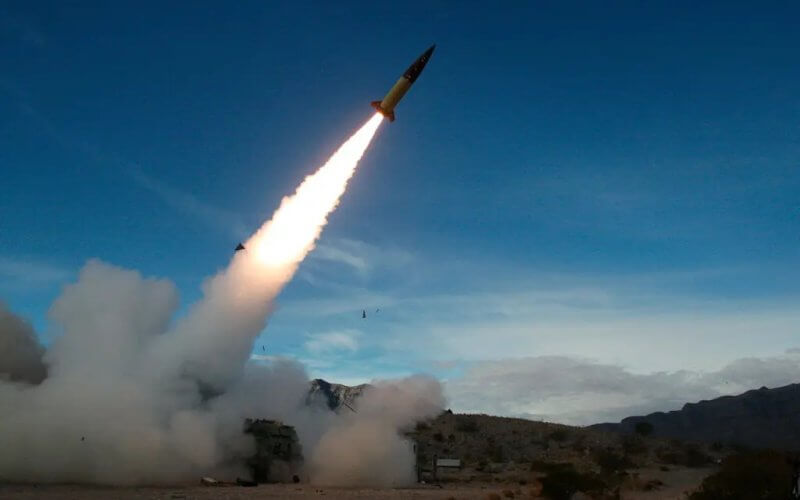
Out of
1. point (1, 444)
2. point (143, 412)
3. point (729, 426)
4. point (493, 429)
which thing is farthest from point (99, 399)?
point (729, 426)

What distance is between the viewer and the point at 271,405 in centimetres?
3606

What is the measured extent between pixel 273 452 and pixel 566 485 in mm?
14283

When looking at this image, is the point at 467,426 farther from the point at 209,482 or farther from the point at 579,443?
the point at 209,482

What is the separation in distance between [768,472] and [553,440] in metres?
32.4

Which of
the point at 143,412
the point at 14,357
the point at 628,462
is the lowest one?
the point at 628,462

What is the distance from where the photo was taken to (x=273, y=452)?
105 feet

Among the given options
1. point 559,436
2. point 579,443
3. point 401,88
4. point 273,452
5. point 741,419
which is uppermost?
point 401,88

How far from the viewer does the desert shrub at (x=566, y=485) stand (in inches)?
918

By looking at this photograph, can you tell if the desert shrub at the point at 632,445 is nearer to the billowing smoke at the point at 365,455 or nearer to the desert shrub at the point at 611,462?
the desert shrub at the point at 611,462

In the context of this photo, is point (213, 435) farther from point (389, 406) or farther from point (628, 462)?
point (628, 462)

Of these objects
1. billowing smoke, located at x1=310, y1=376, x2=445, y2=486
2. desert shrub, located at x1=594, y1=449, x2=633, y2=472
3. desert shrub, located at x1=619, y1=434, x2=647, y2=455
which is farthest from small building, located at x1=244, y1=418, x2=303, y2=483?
desert shrub, located at x1=619, y1=434, x2=647, y2=455

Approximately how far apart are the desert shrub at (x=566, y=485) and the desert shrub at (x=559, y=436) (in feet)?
94.9

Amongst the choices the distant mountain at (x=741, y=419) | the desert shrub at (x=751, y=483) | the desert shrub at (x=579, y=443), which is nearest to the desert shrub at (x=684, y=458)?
the desert shrub at (x=579, y=443)

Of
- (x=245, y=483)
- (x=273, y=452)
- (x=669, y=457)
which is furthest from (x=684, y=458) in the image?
(x=245, y=483)
